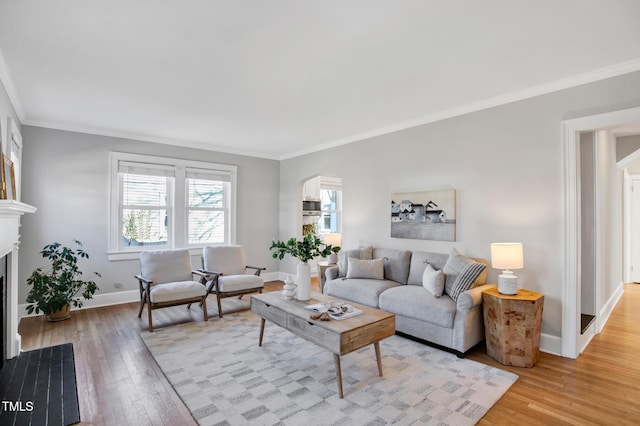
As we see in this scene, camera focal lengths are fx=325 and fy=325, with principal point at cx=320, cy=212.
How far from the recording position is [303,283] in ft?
10.8

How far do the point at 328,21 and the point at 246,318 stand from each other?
3.59m

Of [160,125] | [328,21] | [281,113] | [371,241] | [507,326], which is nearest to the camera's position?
[328,21]

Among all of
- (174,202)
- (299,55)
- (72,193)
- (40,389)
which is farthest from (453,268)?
(72,193)

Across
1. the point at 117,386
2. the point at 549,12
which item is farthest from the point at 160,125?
the point at 549,12

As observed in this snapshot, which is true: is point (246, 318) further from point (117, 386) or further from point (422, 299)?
point (422, 299)

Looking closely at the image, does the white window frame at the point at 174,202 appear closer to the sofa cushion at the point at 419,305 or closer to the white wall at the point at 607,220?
the sofa cushion at the point at 419,305

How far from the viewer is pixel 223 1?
194 cm

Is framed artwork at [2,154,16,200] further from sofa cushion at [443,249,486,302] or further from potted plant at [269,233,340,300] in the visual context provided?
sofa cushion at [443,249,486,302]

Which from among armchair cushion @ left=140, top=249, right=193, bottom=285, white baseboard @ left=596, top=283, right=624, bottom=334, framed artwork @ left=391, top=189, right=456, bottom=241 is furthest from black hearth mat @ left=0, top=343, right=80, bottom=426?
white baseboard @ left=596, top=283, right=624, bottom=334

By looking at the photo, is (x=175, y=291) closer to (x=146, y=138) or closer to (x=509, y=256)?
(x=146, y=138)

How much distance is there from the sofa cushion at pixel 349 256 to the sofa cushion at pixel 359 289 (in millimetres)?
204

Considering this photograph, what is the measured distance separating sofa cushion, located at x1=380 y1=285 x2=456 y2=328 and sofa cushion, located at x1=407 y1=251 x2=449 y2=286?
262mm

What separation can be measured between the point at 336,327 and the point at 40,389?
2.33 meters

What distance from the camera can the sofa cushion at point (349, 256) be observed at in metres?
4.65
